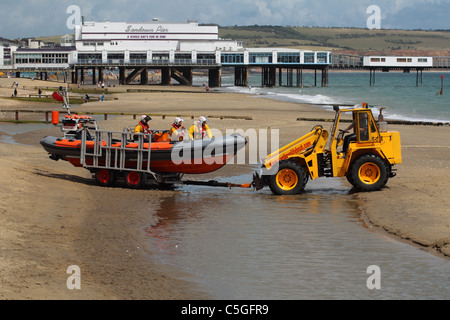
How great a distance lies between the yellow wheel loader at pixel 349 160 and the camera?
62.3 ft

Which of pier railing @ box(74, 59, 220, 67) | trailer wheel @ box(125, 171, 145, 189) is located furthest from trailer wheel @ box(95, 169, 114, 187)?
pier railing @ box(74, 59, 220, 67)

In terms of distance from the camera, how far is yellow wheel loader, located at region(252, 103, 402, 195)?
19.0 meters

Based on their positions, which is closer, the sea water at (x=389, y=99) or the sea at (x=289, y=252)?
the sea at (x=289, y=252)

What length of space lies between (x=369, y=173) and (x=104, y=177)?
757 cm

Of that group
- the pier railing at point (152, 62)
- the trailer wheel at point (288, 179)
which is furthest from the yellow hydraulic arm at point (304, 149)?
the pier railing at point (152, 62)

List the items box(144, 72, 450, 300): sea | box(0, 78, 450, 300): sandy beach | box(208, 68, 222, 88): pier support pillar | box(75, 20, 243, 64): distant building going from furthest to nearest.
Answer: box(208, 68, 222, 88): pier support pillar
box(75, 20, 243, 64): distant building
box(144, 72, 450, 300): sea
box(0, 78, 450, 300): sandy beach

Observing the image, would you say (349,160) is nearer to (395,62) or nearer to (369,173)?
(369,173)

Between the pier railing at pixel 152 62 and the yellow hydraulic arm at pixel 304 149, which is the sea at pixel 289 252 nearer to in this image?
the yellow hydraulic arm at pixel 304 149

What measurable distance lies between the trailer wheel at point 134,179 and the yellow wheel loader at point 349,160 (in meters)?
3.27

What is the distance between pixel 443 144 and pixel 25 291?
2495cm

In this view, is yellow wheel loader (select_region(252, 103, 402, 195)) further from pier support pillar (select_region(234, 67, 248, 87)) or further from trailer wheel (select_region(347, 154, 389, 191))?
pier support pillar (select_region(234, 67, 248, 87))

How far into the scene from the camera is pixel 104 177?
20.2 m

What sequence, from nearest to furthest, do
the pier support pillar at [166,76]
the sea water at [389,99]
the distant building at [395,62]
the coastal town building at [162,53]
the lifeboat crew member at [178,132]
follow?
the lifeboat crew member at [178,132]
the sea water at [389,99]
the coastal town building at [162,53]
the pier support pillar at [166,76]
the distant building at [395,62]
